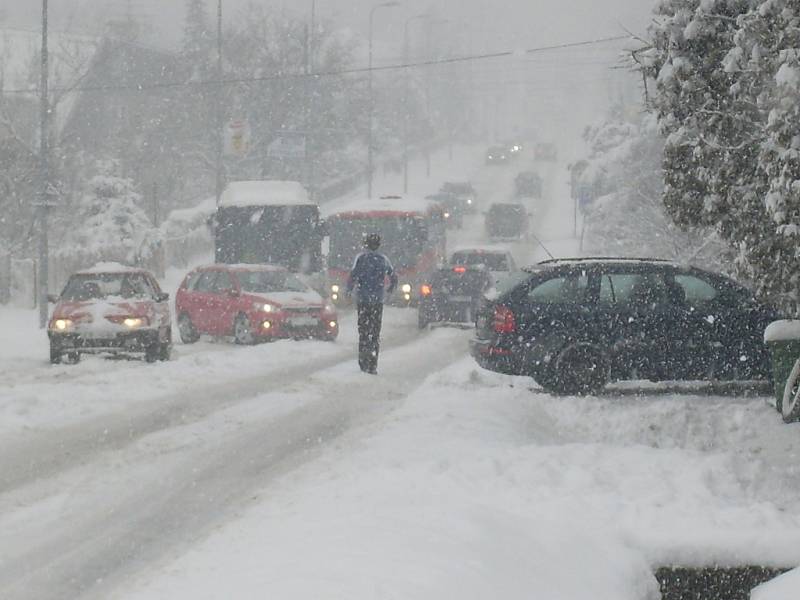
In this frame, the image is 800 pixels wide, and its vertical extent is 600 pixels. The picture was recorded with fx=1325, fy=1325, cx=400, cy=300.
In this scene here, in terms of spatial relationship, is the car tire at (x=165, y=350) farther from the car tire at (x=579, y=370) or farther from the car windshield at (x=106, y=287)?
the car tire at (x=579, y=370)

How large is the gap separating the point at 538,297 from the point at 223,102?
1952 inches

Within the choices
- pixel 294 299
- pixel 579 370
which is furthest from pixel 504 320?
pixel 294 299

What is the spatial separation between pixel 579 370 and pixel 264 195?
903 inches

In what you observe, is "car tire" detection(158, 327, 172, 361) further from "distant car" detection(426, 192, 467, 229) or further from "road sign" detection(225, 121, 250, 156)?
"distant car" detection(426, 192, 467, 229)

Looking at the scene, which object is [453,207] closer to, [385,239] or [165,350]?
[385,239]

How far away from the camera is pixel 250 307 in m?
24.2

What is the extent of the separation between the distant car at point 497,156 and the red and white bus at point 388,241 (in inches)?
3216

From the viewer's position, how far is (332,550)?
7.54 metres

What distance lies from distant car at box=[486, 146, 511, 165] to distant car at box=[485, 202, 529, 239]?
5067 centimetres

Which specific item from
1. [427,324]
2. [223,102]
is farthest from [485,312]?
[223,102]

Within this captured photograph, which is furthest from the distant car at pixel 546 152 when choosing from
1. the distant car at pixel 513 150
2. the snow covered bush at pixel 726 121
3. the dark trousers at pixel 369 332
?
the snow covered bush at pixel 726 121

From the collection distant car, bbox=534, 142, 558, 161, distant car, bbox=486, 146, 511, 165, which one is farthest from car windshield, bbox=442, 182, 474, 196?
distant car, bbox=534, 142, 558, 161

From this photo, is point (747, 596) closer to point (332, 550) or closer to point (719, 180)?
point (332, 550)

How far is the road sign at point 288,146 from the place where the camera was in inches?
2550
